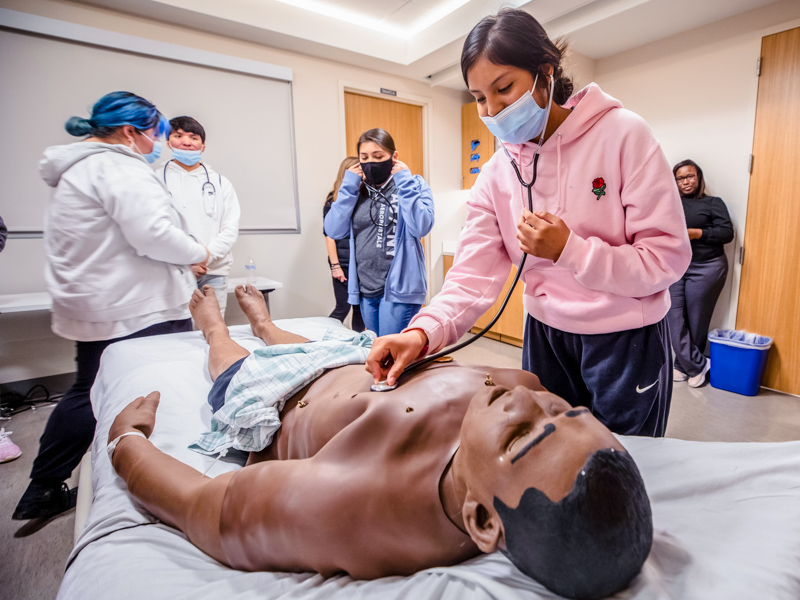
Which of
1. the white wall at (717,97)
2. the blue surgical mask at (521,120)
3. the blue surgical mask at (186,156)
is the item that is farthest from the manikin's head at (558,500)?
the white wall at (717,97)

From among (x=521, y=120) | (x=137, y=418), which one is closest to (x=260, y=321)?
(x=137, y=418)

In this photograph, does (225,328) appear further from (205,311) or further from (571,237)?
(571,237)

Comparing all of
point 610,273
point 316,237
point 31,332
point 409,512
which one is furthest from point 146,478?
point 316,237

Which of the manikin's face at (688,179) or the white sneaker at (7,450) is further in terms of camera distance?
the manikin's face at (688,179)

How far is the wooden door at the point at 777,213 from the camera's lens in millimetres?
2592

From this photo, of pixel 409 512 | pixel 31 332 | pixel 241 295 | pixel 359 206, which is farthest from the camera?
pixel 31 332

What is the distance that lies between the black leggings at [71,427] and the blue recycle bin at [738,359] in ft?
10.9

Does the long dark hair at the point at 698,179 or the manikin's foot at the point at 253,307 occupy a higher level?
the long dark hair at the point at 698,179

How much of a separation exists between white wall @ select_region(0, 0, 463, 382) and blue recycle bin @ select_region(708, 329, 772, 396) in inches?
96.3

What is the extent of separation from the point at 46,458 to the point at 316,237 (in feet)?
7.81

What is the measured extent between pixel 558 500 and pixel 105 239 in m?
1.63

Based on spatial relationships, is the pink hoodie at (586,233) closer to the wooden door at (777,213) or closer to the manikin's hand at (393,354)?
the manikin's hand at (393,354)

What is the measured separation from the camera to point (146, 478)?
2.79 ft

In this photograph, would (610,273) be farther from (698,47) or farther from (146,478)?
(698,47)
